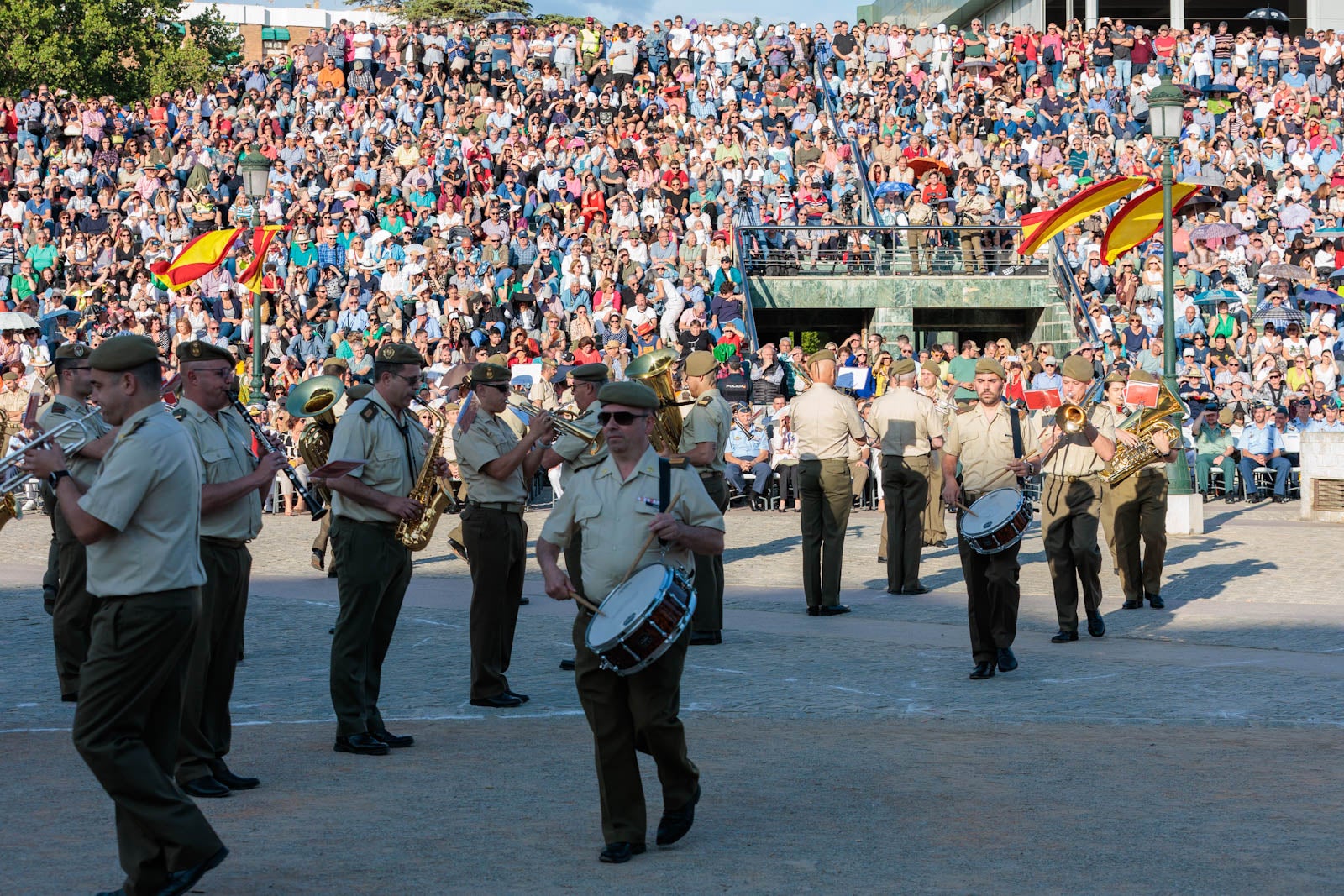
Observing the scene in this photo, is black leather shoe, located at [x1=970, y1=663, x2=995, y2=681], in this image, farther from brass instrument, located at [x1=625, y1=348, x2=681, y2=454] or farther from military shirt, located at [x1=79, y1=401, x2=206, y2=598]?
military shirt, located at [x1=79, y1=401, x2=206, y2=598]

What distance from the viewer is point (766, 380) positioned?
22859 mm

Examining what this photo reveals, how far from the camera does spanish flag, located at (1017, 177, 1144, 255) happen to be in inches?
915

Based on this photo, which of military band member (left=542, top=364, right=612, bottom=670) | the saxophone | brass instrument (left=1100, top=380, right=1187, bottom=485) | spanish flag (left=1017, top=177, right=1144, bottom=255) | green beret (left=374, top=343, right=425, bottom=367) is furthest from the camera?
spanish flag (left=1017, top=177, right=1144, bottom=255)

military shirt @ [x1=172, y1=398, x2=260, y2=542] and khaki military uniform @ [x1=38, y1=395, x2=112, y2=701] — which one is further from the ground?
military shirt @ [x1=172, y1=398, x2=260, y2=542]

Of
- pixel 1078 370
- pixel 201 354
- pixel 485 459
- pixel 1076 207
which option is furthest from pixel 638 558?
pixel 1076 207

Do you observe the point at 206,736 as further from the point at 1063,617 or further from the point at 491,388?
the point at 1063,617

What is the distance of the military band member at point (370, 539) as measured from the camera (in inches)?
311

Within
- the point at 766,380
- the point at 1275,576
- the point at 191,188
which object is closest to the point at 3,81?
the point at 191,188

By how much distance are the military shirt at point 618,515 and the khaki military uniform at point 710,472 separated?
14.6ft

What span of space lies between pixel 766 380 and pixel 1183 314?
6920 millimetres

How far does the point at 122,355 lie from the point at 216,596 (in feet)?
6.65

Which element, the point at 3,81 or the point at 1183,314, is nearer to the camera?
the point at 1183,314

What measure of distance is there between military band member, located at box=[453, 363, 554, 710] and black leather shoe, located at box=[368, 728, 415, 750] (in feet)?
3.44

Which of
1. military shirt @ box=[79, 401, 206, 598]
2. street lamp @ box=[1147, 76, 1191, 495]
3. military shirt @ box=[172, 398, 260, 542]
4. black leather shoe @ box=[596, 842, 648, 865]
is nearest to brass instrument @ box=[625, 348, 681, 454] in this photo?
military shirt @ box=[172, 398, 260, 542]
